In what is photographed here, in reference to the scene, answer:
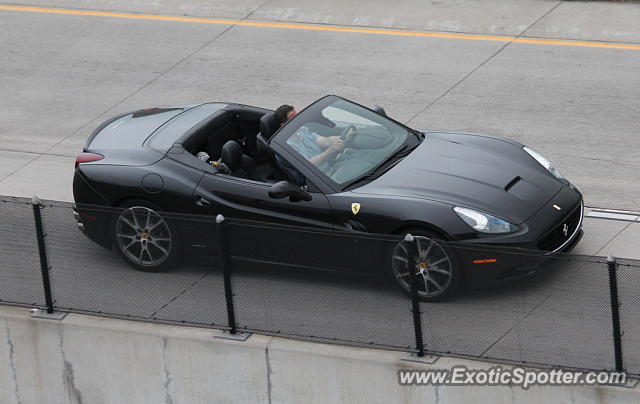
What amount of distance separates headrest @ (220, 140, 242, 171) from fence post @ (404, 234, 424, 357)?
2187mm

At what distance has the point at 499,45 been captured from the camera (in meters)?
16.6

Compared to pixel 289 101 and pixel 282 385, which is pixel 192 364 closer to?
pixel 282 385

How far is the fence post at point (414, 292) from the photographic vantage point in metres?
8.97

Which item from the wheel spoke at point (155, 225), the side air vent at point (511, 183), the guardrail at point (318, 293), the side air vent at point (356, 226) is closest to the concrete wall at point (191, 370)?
the guardrail at point (318, 293)

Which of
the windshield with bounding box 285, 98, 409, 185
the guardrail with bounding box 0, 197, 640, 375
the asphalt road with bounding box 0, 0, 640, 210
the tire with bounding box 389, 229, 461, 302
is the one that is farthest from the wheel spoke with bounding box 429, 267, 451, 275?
the asphalt road with bounding box 0, 0, 640, 210

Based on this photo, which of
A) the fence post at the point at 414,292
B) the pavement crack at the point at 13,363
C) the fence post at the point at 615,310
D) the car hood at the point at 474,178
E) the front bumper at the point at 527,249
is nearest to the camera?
the fence post at the point at 615,310

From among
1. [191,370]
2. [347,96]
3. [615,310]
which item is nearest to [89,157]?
[191,370]

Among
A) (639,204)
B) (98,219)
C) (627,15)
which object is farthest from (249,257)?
(627,15)

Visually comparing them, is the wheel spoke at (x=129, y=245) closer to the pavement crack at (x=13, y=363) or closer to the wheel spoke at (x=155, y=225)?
the wheel spoke at (x=155, y=225)


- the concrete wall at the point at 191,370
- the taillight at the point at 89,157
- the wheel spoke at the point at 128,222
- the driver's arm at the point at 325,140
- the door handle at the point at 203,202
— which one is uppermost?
the taillight at the point at 89,157

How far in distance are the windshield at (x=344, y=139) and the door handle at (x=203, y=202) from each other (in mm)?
854

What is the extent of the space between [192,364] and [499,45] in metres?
8.25

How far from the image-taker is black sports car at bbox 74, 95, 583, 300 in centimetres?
954

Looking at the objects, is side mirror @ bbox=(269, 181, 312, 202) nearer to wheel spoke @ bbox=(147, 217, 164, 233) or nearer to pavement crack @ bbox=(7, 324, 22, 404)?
wheel spoke @ bbox=(147, 217, 164, 233)
